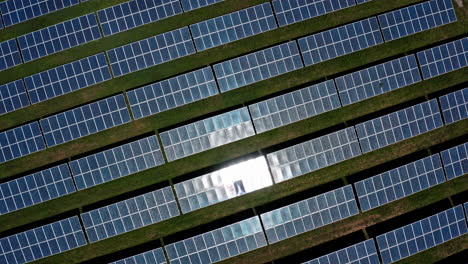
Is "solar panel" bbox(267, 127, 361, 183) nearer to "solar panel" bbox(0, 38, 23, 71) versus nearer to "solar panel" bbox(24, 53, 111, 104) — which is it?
"solar panel" bbox(24, 53, 111, 104)

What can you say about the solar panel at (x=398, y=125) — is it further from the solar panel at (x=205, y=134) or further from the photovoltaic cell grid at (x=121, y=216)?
the photovoltaic cell grid at (x=121, y=216)

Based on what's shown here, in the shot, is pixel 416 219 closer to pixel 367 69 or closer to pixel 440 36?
pixel 367 69

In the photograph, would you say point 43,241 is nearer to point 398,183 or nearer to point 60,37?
point 60,37

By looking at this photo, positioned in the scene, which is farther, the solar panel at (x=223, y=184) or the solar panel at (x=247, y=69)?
the solar panel at (x=247, y=69)

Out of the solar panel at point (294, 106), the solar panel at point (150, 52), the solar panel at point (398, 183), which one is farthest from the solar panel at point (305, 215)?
the solar panel at point (150, 52)

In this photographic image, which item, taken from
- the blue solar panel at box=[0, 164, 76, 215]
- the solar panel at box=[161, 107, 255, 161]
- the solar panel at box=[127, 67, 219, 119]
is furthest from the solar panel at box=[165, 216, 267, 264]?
the solar panel at box=[127, 67, 219, 119]

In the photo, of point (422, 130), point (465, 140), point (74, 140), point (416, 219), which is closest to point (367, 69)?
point (422, 130)

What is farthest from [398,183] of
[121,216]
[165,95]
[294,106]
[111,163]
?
[111,163]
